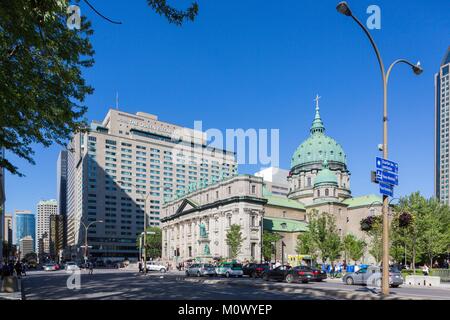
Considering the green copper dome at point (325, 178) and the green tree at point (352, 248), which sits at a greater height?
the green copper dome at point (325, 178)

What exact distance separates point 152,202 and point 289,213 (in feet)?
288

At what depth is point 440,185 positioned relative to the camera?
643ft

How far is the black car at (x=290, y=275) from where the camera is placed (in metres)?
35.2

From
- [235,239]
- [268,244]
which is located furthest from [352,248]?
[235,239]

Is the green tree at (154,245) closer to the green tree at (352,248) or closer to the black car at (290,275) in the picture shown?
the green tree at (352,248)

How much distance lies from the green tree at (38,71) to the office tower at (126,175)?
5875 inches

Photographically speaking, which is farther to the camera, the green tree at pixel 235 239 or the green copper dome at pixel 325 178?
the green copper dome at pixel 325 178

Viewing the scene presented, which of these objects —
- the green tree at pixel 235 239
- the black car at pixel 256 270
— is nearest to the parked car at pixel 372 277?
the black car at pixel 256 270

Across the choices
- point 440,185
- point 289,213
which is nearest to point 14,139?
point 289,213

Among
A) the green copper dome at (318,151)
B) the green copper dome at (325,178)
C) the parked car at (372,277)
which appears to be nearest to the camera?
the parked car at (372,277)

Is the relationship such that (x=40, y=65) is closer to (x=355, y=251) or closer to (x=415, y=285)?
(x=415, y=285)

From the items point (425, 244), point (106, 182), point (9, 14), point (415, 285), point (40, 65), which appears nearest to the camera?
point (9, 14)

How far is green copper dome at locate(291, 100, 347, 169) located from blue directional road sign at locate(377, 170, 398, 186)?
109024mm

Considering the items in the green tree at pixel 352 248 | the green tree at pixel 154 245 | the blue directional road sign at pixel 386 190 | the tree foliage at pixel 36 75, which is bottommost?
the green tree at pixel 154 245
